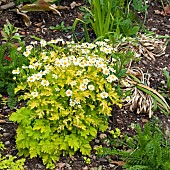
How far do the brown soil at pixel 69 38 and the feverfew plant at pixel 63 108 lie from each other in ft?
0.33

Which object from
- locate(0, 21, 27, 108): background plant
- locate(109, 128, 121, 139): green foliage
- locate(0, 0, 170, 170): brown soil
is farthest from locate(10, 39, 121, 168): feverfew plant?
locate(0, 21, 27, 108): background plant

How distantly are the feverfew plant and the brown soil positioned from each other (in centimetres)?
10

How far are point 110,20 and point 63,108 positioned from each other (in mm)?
1680

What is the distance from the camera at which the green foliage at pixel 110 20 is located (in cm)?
458

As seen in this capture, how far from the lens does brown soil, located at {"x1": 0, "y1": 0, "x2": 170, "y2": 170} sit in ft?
11.8

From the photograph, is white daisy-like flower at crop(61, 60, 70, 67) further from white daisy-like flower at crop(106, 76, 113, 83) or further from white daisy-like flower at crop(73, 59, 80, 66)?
white daisy-like flower at crop(106, 76, 113, 83)

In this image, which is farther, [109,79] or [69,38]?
[69,38]

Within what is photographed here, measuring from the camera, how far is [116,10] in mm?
4824

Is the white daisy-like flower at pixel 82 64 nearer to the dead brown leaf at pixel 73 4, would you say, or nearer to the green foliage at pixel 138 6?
the green foliage at pixel 138 6

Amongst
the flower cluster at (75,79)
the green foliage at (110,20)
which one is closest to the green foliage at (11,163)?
the flower cluster at (75,79)

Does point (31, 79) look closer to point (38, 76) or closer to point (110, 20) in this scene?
point (38, 76)

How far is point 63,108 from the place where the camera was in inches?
133

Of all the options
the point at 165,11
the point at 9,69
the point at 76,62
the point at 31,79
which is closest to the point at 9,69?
the point at 9,69

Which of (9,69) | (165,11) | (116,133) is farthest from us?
(165,11)
